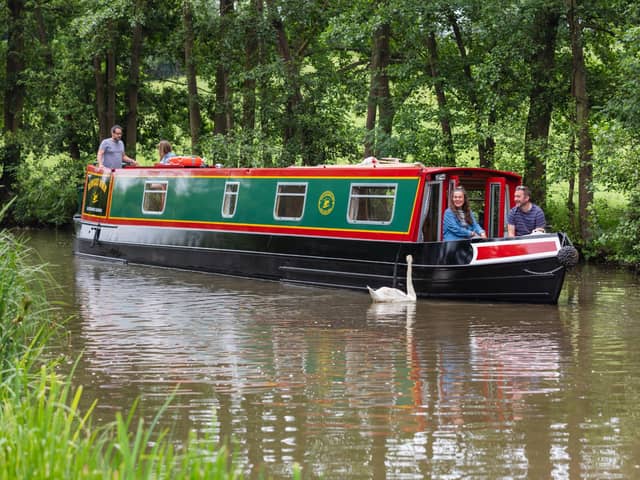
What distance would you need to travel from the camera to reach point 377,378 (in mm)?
8086

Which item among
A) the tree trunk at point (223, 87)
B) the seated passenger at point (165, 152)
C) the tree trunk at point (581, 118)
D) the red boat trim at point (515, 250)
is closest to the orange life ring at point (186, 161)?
the seated passenger at point (165, 152)

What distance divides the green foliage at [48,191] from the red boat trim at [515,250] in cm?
1762

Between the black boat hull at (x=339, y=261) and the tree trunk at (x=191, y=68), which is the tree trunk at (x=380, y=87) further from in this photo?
the black boat hull at (x=339, y=261)

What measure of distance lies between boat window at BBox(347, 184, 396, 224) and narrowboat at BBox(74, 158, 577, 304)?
17 millimetres

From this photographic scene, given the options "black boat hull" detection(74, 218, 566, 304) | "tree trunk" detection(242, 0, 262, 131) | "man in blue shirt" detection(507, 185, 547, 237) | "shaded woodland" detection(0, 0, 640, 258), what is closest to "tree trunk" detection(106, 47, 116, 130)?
"shaded woodland" detection(0, 0, 640, 258)

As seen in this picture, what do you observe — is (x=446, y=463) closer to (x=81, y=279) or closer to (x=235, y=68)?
(x=81, y=279)

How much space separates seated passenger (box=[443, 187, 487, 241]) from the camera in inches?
517

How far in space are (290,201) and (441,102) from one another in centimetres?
729

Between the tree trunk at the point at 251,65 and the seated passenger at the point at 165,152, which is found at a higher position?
the tree trunk at the point at 251,65

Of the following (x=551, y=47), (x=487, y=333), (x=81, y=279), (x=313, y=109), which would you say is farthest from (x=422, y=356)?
(x=313, y=109)

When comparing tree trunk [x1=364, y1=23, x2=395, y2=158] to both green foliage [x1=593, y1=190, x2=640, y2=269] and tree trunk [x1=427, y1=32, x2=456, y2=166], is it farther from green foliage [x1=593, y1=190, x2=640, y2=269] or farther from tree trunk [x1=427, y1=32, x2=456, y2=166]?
green foliage [x1=593, y1=190, x2=640, y2=269]

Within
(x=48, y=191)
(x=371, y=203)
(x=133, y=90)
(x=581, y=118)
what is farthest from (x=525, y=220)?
(x=48, y=191)

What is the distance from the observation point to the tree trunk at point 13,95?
97.8 ft

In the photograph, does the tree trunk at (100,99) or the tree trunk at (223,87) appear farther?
the tree trunk at (100,99)
